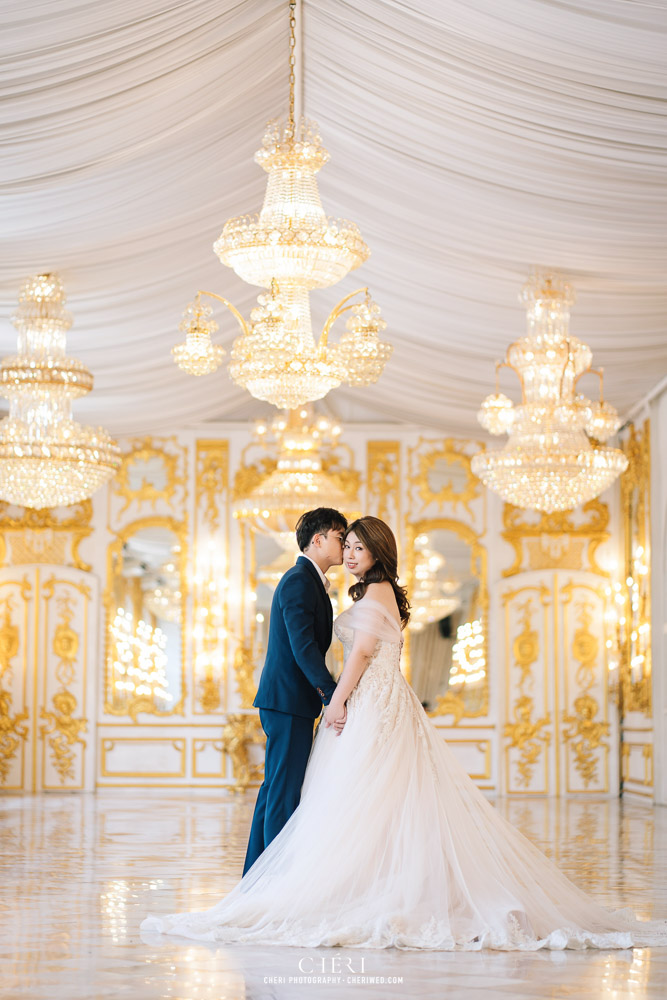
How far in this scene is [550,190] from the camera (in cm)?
721

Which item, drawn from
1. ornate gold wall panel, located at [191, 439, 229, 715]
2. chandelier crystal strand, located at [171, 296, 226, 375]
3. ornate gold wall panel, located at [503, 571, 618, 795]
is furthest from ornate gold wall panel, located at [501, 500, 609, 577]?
chandelier crystal strand, located at [171, 296, 226, 375]

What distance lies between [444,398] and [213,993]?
9179 mm

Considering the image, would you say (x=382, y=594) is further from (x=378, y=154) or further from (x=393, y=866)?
(x=378, y=154)

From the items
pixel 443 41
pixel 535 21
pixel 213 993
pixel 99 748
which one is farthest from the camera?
pixel 99 748

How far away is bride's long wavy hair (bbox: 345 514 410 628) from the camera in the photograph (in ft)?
15.6

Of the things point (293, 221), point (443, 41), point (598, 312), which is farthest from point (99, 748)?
point (443, 41)

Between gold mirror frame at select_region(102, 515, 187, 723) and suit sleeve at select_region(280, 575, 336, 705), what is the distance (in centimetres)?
881

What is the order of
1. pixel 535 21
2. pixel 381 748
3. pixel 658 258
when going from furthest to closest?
pixel 658 258
pixel 535 21
pixel 381 748

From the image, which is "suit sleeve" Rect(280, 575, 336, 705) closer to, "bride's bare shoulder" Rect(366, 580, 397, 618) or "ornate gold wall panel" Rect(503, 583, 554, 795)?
"bride's bare shoulder" Rect(366, 580, 397, 618)

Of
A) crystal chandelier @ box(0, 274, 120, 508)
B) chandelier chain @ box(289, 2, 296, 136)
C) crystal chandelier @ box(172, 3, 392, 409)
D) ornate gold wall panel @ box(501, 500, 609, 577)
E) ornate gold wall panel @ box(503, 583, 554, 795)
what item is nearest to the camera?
crystal chandelier @ box(172, 3, 392, 409)

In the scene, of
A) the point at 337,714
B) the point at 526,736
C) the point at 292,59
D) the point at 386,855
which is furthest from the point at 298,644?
the point at 526,736

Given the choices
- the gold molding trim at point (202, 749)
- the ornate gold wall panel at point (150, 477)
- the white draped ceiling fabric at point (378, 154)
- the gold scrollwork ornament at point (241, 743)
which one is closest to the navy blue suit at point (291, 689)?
the white draped ceiling fabric at point (378, 154)

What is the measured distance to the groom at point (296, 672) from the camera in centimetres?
490

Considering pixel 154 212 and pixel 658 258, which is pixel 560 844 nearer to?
pixel 658 258
